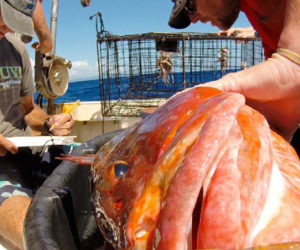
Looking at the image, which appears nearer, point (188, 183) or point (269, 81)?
point (188, 183)

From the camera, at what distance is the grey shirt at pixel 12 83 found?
202cm

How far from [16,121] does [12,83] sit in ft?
0.89

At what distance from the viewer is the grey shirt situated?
2023mm

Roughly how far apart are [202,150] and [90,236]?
0.79 metres

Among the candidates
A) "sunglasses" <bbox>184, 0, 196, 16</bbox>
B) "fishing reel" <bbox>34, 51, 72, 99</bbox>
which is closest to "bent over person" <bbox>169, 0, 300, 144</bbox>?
"sunglasses" <bbox>184, 0, 196, 16</bbox>

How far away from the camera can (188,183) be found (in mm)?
462

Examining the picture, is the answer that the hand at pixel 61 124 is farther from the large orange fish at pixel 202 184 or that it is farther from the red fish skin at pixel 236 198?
the red fish skin at pixel 236 198

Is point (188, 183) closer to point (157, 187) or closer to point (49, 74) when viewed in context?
point (157, 187)

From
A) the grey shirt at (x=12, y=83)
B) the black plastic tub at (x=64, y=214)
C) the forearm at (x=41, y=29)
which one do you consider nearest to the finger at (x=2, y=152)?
the grey shirt at (x=12, y=83)

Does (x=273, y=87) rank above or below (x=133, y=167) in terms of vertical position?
above

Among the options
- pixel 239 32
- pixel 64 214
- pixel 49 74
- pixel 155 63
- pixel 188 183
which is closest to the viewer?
pixel 188 183

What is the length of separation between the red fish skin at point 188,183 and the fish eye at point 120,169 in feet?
0.58

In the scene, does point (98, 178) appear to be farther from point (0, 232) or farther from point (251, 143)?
point (0, 232)

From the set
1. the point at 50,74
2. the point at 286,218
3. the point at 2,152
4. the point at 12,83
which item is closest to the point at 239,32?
the point at 50,74
